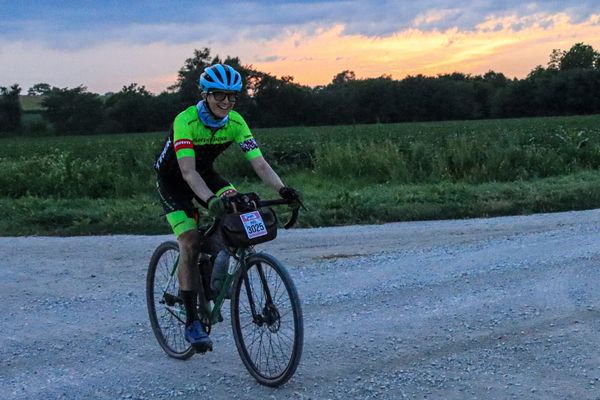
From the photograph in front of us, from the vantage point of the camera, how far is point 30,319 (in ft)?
20.1

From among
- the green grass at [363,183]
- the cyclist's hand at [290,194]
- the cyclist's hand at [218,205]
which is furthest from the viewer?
the green grass at [363,183]

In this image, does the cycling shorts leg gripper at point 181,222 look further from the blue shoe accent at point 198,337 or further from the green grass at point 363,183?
the green grass at point 363,183

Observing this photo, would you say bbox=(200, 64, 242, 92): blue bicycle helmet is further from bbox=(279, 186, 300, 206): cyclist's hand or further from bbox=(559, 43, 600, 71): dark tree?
bbox=(559, 43, 600, 71): dark tree

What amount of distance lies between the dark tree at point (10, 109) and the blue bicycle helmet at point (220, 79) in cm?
8735

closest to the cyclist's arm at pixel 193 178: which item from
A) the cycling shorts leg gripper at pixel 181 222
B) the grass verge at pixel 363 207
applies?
the cycling shorts leg gripper at pixel 181 222

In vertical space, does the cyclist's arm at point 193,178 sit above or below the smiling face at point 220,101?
below

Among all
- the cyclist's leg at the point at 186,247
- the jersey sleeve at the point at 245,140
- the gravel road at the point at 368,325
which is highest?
the jersey sleeve at the point at 245,140

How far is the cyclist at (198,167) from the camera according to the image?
4461 mm

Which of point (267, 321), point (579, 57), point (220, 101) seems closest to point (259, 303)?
point (267, 321)

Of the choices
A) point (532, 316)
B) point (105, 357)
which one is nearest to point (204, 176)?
point (105, 357)

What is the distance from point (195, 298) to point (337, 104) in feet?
296

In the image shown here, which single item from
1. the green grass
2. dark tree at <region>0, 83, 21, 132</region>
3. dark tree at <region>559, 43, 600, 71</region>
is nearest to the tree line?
dark tree at <region>0, 83, 21, 132</region>

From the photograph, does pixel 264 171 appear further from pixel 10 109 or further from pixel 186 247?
pixel 10 109

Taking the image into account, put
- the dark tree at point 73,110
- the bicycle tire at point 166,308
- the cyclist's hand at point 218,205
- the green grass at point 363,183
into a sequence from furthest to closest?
the dark tree at point 73,110 → the green grass at point 363,183 → the bicycle tire at point 166,308 → the cyclist's hand at point 218,205
